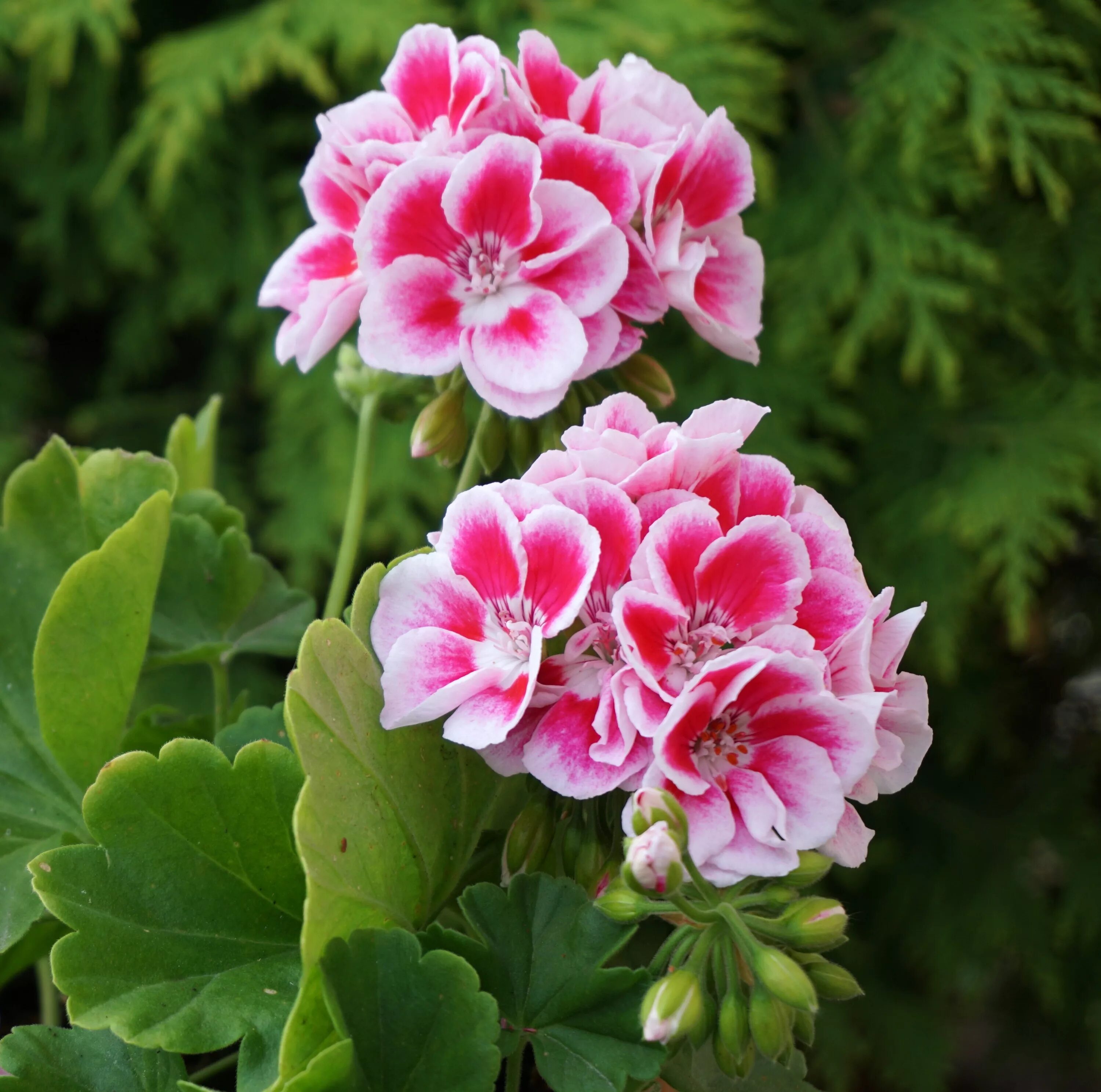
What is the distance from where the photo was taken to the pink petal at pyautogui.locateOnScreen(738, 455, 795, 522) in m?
0.37

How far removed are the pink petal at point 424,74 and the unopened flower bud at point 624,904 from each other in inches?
12.0

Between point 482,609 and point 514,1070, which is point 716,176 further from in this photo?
point 514,1070

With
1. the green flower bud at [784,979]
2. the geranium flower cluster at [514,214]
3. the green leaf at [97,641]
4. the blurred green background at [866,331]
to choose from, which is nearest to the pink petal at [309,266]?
the geranium flower cluster at [514,214]

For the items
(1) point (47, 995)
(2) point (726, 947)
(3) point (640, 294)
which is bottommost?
(1) point (47, 995)

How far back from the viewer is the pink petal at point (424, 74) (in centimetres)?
46

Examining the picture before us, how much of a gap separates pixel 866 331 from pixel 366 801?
3.75ft

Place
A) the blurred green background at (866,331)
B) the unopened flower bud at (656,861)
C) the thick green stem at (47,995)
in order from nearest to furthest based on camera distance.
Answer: the unopened flower bud at (656,861) < the thick green stem at (47,995) < the blurred green background at (866,331)

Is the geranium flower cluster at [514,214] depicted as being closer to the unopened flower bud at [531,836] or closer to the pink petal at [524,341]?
the pink petal at [524,341]

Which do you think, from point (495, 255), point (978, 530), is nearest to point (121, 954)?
point (495, 255)

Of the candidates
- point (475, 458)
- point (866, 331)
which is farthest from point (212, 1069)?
point (866, 331)

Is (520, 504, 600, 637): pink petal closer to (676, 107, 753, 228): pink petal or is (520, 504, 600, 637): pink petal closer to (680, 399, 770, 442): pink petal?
(680, 399, 770, 442): pink petal

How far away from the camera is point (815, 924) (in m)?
0.33

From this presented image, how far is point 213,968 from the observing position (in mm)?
385

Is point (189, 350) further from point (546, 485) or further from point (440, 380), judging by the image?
point (546, 485)
